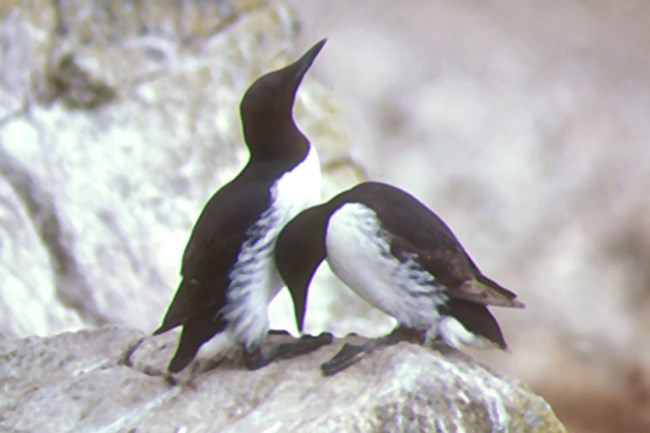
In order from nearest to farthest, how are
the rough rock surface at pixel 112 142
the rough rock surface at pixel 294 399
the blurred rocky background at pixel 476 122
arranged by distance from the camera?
the rough rock surface at pixel 294 399
the rough rock surface at pixel 112 142
the blurred rocky background at pixel 476 122

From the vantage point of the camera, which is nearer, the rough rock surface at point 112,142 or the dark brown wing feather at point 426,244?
the dark brown wing feather at point 426,244

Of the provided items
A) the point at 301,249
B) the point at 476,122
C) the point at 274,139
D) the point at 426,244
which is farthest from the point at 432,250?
the point at 476,122

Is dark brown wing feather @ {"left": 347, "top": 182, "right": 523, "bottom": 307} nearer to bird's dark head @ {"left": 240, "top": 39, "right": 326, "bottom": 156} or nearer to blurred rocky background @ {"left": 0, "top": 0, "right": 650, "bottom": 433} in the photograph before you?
bird's dark head @ {"left": 240, "top": 39, "right": 326, "bottom": 156}

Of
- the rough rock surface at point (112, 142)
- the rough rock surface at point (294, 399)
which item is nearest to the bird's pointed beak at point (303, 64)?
the rough rock surface at point (294, 399)

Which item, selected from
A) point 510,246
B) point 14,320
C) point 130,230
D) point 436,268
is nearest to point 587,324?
point 510,246

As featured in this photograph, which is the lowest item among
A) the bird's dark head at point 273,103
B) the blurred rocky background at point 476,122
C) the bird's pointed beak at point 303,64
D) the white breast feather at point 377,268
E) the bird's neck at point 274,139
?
the white breast feather at point 377,268

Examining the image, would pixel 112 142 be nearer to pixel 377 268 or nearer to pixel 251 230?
pixel 251 230

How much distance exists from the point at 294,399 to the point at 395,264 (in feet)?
0.86

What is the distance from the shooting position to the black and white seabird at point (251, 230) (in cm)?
200

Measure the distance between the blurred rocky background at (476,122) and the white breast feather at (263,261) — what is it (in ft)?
6.05

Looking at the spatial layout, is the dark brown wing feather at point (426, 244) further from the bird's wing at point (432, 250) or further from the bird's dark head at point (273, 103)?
the bird's dark head at point (273, 103)

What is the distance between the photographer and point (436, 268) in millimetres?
1960

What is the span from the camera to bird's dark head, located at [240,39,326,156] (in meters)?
2.00

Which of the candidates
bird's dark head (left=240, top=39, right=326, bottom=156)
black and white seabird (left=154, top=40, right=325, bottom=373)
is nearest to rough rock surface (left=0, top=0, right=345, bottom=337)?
black and white seabird (left=154, top=40, right=325, bottom=373)
